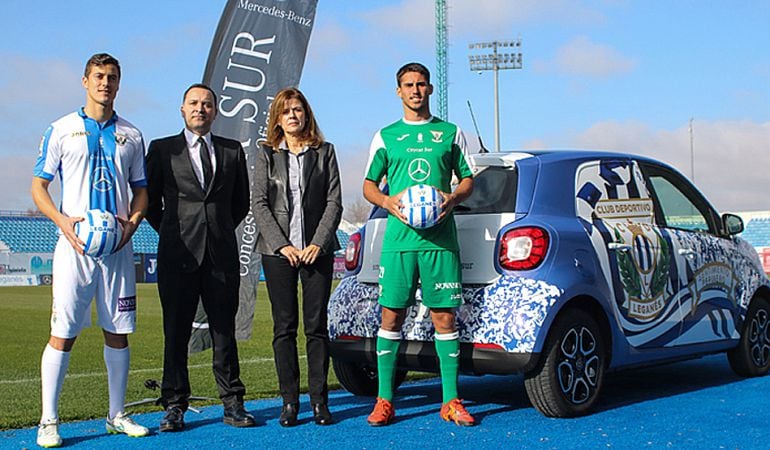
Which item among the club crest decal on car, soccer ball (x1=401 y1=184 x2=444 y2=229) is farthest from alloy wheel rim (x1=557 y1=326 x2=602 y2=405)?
soccer ball (x1=401 y1=184 x2=444 y2=229)

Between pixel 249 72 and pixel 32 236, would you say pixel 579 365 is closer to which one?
pixel 249 72

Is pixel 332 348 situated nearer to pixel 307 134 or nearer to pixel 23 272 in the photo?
pixel 307 134

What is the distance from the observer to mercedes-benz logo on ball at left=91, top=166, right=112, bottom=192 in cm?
482

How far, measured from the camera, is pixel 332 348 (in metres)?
5.79

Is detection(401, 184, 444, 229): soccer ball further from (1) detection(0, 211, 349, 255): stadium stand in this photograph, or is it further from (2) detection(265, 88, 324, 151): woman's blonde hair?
(1) detection(0, 211, 349, 255): stadium stand

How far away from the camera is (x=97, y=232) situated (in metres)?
4.62

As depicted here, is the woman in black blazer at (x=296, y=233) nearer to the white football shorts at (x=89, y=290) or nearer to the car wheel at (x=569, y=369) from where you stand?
the white football shorts at (x=89, y=290)

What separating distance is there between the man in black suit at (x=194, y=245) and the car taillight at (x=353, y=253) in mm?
873

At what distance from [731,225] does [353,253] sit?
3.20 meters

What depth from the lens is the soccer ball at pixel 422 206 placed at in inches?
195

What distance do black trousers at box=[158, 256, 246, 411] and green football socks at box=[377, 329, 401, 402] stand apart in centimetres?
85

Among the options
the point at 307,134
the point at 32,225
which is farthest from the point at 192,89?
the point at 32,225

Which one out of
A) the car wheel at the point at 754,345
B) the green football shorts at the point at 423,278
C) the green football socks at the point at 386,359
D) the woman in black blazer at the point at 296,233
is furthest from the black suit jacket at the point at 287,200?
the car wheel at the point at 754,345

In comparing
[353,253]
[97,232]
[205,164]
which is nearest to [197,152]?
[205,164]
